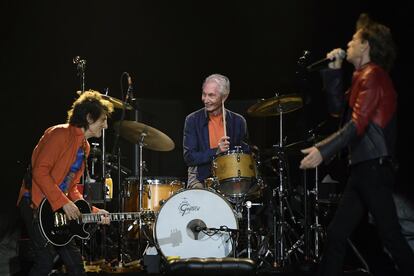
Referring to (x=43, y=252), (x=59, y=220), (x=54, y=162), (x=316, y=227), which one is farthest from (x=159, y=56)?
(x=43, y=252)

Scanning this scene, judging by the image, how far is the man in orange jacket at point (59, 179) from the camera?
16.5 ft

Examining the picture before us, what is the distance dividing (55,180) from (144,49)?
13.1 feet

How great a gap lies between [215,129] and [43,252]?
2.91 meters

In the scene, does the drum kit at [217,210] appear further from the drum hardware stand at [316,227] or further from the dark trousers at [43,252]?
the dark trousers at [43,252]

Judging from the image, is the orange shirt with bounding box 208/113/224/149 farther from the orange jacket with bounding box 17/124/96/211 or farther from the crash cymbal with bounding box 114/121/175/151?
the orange jacket with bounding box 17/124/96/211

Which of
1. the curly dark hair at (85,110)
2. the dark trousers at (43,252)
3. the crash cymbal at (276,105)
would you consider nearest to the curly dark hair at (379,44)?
the crash cymbal at (276,105)

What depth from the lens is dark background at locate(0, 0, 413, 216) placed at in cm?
822

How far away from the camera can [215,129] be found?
24.2 ft

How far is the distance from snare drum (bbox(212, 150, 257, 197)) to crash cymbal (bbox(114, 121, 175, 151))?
2.14ft

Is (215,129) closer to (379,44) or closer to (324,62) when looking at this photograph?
(324,62)

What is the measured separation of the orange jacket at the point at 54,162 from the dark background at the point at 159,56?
10.1 ft

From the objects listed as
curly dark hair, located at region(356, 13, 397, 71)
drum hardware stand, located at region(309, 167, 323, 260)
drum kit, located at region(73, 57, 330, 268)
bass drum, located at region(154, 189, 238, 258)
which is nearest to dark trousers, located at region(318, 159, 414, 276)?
curly dark hair, located at region(356, 13, 397, 71)

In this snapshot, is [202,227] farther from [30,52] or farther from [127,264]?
[30,52]

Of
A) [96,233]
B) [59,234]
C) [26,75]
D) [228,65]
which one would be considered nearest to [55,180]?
[59,234]
